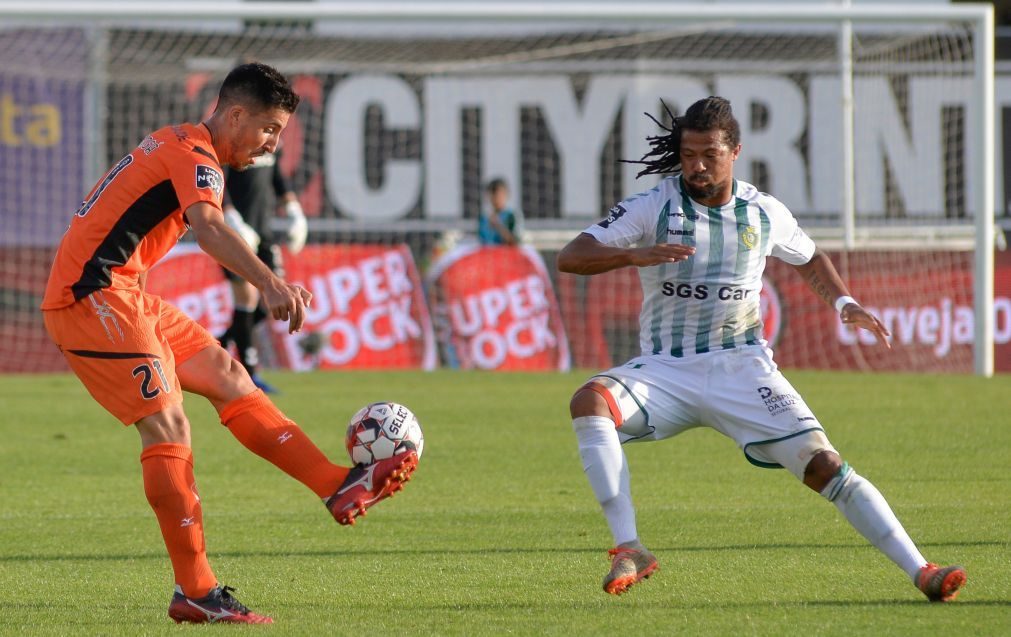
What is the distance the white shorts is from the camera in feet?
18.2

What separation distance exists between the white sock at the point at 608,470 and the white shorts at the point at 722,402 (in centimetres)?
10

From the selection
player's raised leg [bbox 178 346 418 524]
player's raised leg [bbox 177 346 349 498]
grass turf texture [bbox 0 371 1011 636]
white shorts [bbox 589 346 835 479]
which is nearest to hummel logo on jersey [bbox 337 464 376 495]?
player's raised leg [bbox 178 346 418 524]

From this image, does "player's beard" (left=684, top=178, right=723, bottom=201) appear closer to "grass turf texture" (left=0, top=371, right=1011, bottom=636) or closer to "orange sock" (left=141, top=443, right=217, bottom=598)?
"grass turf texture" (left=0, top=371, right=1011, bottom=636)

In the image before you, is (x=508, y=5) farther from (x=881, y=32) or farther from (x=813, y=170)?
(x=813, y=170)

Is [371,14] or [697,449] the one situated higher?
[371,14]

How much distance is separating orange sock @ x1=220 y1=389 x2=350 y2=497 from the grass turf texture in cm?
Result: 47

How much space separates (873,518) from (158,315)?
2576 millimetres

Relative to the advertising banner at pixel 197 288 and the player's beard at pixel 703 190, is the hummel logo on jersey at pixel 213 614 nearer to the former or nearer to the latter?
the player's beard at pixel 703 190

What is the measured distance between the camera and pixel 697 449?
10.2 meters

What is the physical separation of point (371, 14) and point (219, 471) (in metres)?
7.58

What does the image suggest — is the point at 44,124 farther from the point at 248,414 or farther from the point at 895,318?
the point at 248,414

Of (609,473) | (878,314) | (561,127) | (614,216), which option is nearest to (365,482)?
(609,473)

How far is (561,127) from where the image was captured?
24359mm

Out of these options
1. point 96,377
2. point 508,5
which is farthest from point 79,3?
point 96,377
